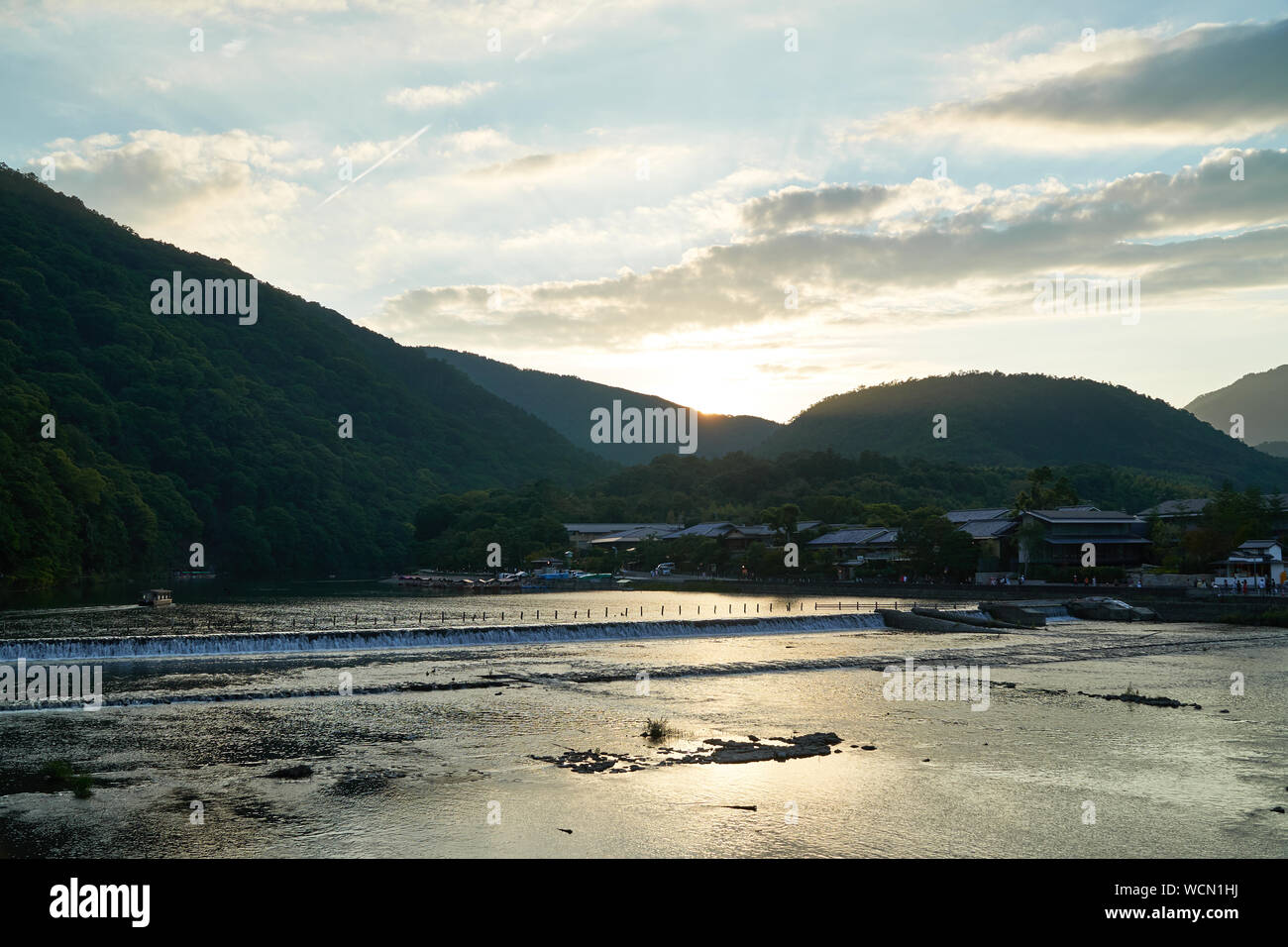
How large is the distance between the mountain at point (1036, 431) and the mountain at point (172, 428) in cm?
6961

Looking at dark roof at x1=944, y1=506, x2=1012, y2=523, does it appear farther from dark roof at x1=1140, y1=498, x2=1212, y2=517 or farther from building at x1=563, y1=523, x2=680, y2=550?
building at x1=563, y1=523, x2=680, y2=550

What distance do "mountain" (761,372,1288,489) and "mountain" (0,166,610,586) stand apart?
69614 millimetres

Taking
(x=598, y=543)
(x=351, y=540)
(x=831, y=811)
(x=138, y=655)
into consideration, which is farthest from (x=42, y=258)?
(x=831, y=811)

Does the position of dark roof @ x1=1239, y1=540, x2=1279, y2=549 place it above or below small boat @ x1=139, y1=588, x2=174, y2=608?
above

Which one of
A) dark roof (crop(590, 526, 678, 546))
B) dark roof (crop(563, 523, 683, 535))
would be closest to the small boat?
dark roof (crop(590, 526, 678, 546))

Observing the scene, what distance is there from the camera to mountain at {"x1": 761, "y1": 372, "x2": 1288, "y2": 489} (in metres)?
146

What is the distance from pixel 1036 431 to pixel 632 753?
156 meters

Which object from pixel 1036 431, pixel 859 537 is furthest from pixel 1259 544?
pixel 1036 431

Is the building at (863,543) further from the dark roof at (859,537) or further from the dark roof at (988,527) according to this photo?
the dark roof at (988,527)
